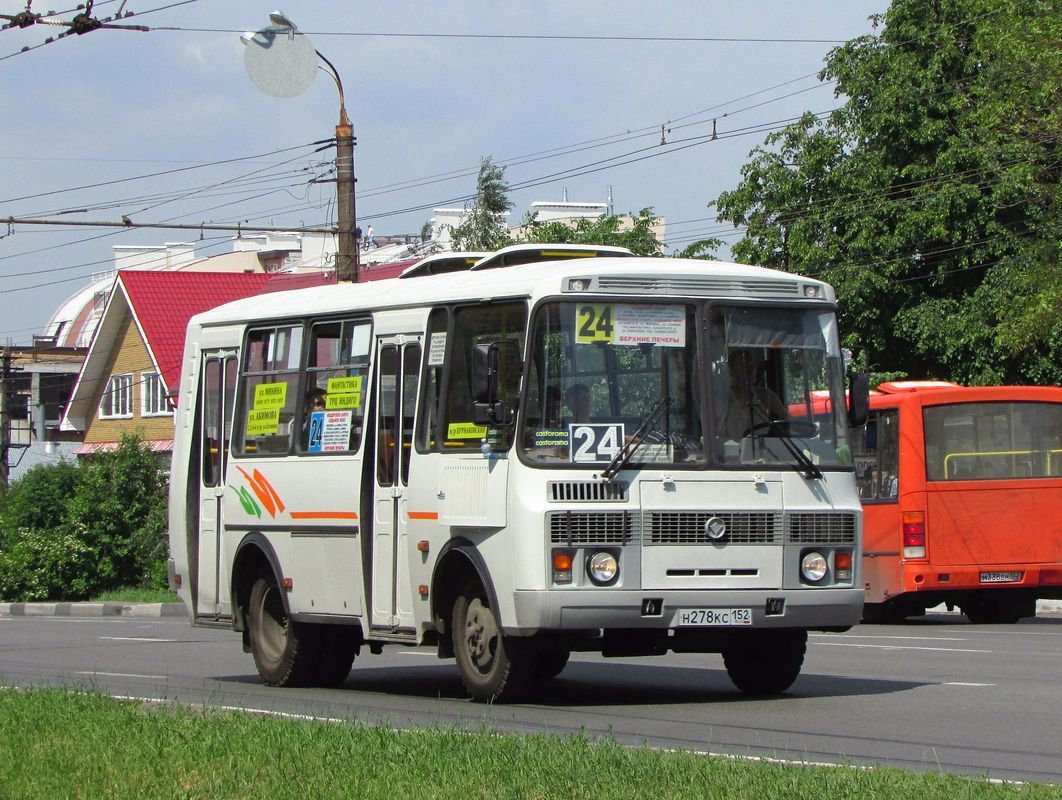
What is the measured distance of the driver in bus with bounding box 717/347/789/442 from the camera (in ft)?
39.1

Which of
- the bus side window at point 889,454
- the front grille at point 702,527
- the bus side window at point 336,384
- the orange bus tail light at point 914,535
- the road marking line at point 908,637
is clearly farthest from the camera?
the bus side window at point 889,454

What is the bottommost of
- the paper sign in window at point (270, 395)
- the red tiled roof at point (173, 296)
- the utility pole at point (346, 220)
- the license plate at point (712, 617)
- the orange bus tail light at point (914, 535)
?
the license plate at point (712, 617)

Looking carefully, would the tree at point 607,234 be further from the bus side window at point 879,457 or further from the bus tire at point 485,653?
the bus tire at point 485,653

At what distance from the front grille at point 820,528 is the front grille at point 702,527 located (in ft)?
0.33

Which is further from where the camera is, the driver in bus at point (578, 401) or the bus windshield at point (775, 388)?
the bus windshield at point (775, 388)

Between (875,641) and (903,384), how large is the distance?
5.13 m

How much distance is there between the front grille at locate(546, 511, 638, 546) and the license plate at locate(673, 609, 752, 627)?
57 cm

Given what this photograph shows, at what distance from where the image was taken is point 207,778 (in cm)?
802

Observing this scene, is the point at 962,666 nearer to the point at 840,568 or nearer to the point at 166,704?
the point at 840,568

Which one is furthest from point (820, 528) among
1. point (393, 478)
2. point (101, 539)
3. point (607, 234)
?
point (607, 234)

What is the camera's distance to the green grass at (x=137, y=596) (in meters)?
34.4

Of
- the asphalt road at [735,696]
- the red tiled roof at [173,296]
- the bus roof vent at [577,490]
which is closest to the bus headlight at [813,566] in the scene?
the asphalt road at [735,696]

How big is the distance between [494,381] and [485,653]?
1793mm

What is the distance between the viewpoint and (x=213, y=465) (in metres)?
15.3
